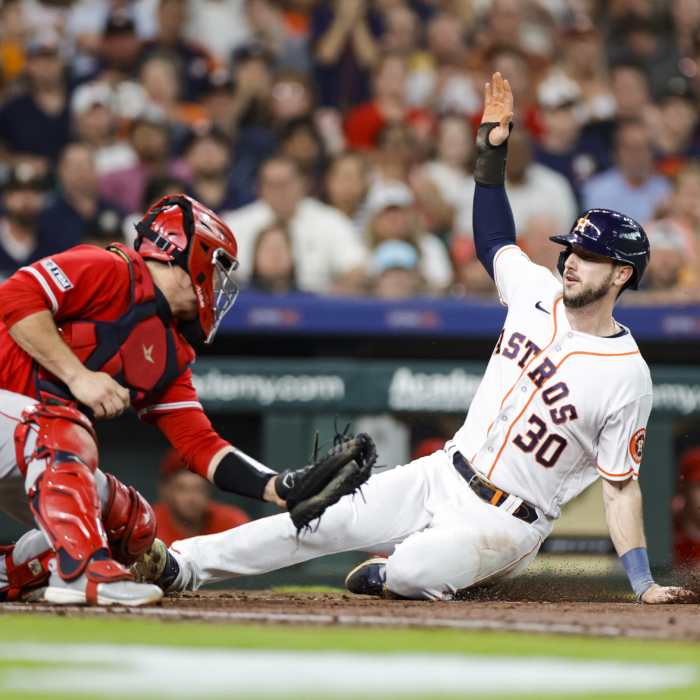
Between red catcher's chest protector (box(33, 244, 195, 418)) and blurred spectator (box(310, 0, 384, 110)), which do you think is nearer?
red catcher's chest protector (box(33, 244, 195, 418))

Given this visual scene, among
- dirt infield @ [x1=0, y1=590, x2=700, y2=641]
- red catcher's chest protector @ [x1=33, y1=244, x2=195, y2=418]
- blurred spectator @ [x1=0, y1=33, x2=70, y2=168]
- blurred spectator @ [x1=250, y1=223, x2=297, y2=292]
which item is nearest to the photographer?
dirt infield @ [x1=0, y1=590, x2=700, y2=641]

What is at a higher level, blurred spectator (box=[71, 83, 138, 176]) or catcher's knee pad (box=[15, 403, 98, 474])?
blurred spectator (box=[71, 83, 138, 176])

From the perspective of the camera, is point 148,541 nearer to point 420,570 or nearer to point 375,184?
point 420,570

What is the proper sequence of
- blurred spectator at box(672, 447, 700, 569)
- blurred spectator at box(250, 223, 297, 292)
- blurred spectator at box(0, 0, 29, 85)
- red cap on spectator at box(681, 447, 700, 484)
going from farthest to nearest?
1. blurred spectator at box(0, 0, 29, 85)
2. blurred spectator at box(250, 223, 297, 292)
3. red cap on spectator at box(681, 447, 700, 484)
4. blurred spectator at box(672, 447, 700, 569)

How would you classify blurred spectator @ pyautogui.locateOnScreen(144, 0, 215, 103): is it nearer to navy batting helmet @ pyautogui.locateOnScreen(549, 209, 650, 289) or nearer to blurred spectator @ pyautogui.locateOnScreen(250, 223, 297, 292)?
blurred spectator @ pyautogui.locateOnScreen(250, 223, 297, 292)

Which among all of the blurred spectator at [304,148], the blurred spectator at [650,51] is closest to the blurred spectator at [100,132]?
the blurred spectator at [304,148]

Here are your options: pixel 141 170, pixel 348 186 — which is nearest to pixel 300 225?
pixel 348 186

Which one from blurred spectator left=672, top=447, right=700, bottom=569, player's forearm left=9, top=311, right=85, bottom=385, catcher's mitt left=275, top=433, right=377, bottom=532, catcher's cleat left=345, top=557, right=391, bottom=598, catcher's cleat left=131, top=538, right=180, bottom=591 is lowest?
blurred spectator left=672, top=447, right=700, bottom=569

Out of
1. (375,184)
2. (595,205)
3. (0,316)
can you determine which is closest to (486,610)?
(0,316)

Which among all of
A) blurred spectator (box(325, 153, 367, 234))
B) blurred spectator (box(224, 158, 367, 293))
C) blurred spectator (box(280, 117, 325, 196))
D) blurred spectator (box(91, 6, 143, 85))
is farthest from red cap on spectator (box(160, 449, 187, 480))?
blurred spectator (box(91, 6, 143, 85))
